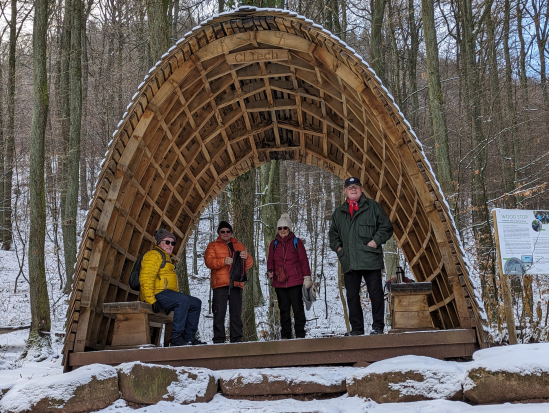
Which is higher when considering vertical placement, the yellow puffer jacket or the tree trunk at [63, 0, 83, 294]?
the tree trunk at [63, 0, 83, 294]

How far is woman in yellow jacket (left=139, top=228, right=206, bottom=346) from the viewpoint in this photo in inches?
228

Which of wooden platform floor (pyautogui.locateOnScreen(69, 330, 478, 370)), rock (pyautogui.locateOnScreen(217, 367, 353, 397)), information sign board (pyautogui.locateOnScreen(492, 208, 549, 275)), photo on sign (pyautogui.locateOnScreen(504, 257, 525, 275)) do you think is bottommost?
rock (pyautogui.locateOnScreen(217, 367, 353, 397))

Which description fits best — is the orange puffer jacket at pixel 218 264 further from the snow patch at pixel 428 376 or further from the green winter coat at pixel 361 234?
the snow patch at pixel 428 376

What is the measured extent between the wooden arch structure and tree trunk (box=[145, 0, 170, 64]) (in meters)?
2.45

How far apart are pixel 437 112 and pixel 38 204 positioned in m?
8.27

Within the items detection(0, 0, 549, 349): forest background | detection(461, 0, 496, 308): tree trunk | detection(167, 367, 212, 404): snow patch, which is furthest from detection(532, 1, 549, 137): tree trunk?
detection(167, 367, 212, 404): snow patch

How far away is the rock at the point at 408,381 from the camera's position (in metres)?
4.20

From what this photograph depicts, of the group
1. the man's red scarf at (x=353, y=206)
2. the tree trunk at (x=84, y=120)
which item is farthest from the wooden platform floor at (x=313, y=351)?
the tree trunk at (x=84, y=120)

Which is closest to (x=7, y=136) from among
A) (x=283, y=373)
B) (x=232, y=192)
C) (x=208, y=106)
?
(x=232, y=192)

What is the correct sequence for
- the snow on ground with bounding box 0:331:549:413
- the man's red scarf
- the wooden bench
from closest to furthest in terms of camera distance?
the snow on ground with bounding box 0:331:549:413
the wooden bench
the man's red scarf

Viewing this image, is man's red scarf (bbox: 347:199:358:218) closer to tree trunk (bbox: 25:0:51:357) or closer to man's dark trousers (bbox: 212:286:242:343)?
man's dark trousers (bbox: 212:286:242:343)

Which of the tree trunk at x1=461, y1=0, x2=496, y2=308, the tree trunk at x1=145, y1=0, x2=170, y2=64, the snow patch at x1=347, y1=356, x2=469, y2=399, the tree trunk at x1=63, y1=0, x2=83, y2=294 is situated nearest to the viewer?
the snow patch at x1=347, y1=356, x2=469, y2=399

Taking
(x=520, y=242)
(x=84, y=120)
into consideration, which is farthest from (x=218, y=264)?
(x=84, y=120)

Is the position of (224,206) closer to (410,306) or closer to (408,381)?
(410,306)
